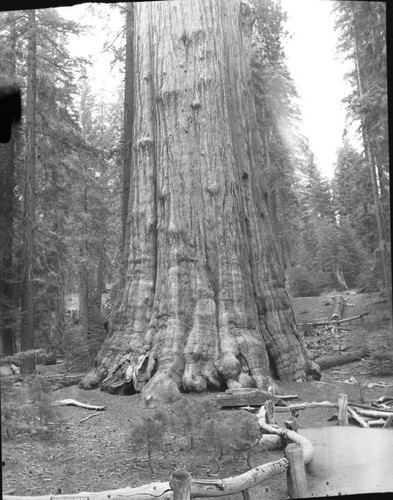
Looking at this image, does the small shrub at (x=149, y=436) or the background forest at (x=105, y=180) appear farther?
the background forest at (x=105, y=180)

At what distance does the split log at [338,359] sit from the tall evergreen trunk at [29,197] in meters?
2.16

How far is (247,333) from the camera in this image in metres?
3.96

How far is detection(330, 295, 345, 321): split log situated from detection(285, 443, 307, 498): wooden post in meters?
1.05

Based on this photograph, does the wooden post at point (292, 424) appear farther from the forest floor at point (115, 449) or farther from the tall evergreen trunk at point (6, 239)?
the tall evergreen trunk at point (6, 239)

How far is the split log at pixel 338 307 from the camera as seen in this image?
4.05 metres

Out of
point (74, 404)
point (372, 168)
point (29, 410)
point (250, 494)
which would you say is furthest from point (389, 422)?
point (29, 410)

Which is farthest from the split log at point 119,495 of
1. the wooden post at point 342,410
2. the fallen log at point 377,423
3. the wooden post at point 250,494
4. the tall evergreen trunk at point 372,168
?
the tall evergreen trunk at point 372,168

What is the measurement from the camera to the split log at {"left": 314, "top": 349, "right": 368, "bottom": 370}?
4055 millimetres

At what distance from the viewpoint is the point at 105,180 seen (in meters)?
4.16

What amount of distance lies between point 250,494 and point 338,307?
1.53m

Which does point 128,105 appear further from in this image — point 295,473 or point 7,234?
point 295,473

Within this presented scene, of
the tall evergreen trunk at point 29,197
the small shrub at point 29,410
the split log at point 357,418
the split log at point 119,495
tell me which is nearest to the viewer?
the small shrub at point 29,410

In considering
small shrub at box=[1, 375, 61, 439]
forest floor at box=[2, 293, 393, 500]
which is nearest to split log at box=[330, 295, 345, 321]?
forest floor at box=[2, 293, 393, 500]

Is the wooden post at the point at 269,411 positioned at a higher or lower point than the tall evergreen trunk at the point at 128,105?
lower
